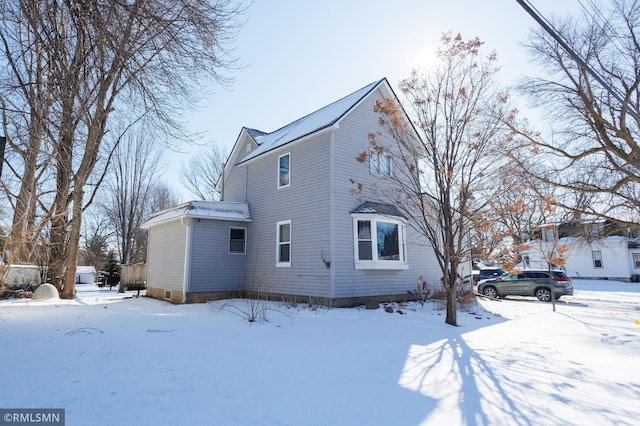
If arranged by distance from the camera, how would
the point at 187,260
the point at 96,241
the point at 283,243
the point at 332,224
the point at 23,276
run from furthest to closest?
the point at 96,241 < the point at 23,276 < the point at 283,243 < the point at 187,260 < the point at 332,224

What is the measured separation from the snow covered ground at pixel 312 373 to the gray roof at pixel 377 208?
13.5 ft

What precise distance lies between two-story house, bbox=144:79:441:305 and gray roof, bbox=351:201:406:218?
2.0 inches

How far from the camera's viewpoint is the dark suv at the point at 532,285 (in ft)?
53.7

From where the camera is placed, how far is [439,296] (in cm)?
1280

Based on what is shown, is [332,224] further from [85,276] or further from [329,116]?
[85,276]

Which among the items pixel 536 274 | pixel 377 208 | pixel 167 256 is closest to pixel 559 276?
pixel 536 274

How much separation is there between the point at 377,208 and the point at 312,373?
717 centimetres

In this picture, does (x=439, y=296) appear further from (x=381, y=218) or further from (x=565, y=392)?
(x=565, y=392)

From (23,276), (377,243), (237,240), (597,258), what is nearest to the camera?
(377,243)

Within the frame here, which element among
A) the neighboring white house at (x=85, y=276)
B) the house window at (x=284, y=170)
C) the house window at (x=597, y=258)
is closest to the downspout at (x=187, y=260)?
the house window at (x=284, y=170)

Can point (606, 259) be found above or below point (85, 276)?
above

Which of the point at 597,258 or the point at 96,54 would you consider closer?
the point at 96,54

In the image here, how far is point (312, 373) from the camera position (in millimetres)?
4426

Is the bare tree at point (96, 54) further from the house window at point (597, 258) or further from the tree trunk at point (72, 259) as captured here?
the house window at point (597, 258)
